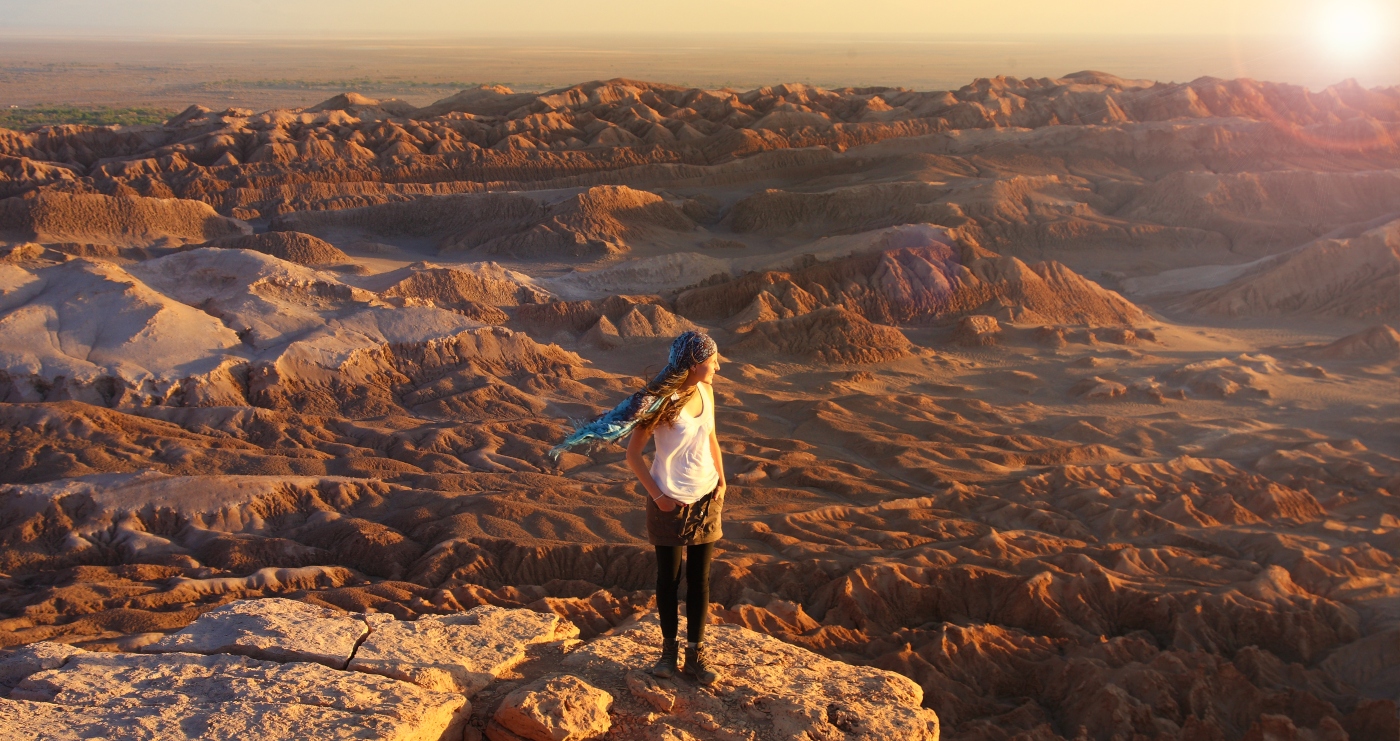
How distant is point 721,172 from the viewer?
34281 mm

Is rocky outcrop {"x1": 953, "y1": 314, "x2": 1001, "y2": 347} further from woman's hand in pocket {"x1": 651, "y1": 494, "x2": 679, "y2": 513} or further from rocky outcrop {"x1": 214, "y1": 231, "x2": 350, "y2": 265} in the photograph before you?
woman's hand in pocket {"x1": 651, "y1": 494, "x2": 679, "y2": 513}

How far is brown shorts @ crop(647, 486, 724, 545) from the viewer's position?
448 centimetres

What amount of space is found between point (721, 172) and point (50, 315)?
23167mm

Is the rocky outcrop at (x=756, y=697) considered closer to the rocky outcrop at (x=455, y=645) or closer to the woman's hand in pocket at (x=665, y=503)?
the rocky outcrop at (x=455, y=645)

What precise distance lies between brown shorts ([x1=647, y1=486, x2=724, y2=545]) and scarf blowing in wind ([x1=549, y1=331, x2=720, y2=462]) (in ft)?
1.23

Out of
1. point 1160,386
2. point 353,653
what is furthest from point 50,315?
point 1160,386

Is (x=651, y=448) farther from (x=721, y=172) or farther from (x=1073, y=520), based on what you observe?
(x=721, y=172)

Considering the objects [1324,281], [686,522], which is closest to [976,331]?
[1324,281]

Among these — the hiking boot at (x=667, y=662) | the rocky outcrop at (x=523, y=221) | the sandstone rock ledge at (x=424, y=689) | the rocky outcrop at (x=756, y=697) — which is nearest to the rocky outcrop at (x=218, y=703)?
the sandstone rock ledge at (x=424, y=689)

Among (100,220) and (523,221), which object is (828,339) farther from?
(100,220)

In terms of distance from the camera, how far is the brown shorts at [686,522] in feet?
14.7

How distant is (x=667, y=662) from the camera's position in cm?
474

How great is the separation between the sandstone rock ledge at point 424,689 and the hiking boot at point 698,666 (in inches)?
1.7

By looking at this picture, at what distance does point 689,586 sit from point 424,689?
1.24m
